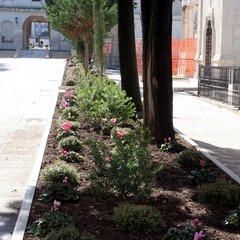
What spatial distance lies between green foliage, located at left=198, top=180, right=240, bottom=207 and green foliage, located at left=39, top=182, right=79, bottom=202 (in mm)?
1470

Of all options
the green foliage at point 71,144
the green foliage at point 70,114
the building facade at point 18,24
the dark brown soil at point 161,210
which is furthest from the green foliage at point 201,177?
the building facade at point 18,24

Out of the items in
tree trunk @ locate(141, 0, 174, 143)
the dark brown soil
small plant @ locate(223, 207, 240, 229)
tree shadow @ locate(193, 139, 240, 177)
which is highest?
tree trunk @ locate(141, 0, 174, 143)

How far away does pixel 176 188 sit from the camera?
7.11m

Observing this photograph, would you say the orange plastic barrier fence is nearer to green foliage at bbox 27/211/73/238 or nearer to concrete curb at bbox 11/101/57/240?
concrete curb at bbox 11/101/57/240

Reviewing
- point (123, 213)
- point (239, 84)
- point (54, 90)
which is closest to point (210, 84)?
point (239, 84)

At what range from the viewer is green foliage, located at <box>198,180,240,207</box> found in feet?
20.8

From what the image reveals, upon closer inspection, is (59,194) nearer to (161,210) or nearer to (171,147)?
(161,210)

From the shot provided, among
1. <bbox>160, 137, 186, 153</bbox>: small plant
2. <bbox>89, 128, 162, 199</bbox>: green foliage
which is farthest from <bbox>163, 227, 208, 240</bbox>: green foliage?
<bbox>160, 137, 186, 153</bbox>: small plant

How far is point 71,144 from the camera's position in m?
9.06

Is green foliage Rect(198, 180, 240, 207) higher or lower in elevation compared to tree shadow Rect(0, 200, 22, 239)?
higher

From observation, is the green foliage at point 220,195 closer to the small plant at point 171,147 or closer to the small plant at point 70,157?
the small plant at point 70,157

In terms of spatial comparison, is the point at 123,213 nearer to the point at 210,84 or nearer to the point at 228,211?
the point at 228,211

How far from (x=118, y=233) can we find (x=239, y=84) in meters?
14.2

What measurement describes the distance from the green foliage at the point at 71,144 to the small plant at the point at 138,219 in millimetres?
3562
